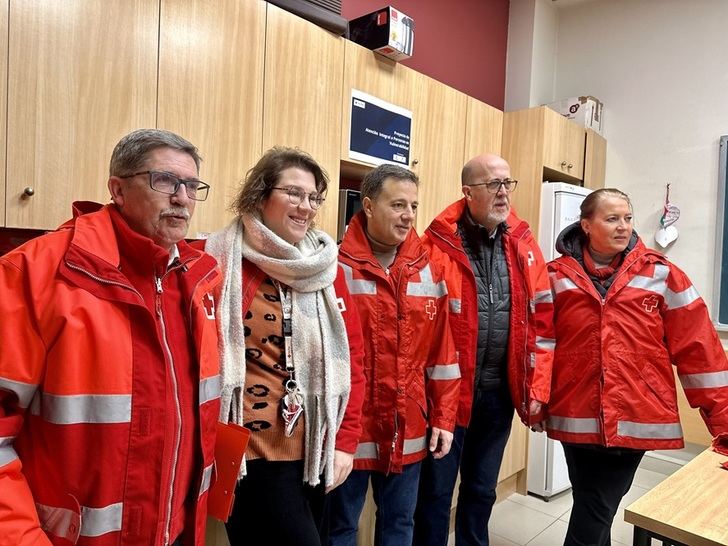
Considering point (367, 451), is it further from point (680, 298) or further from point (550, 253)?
point (550, 253)

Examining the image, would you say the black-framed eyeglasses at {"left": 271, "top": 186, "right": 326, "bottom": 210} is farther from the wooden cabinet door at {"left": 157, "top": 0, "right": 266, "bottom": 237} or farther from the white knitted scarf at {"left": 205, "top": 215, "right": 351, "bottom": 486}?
the wooden cabinet door at {"left": 157, "top": 0, "right": 266, "bottom": 237}

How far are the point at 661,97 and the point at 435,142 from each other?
1.97 m

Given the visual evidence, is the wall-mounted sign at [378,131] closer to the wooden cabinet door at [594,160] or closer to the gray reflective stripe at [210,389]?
the gray reflective stripe at [210,389]

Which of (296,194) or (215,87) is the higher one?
(215,87)

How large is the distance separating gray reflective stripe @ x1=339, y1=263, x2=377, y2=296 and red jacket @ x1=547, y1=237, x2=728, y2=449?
75 centimetres

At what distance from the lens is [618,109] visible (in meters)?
3.69

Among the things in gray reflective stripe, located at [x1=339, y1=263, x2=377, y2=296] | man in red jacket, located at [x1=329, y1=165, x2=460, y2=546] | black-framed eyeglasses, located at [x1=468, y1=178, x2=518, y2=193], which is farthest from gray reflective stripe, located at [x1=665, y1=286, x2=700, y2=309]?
gray reflective stripe, located at [x1=339, y1=263, x2=377, y2=296]

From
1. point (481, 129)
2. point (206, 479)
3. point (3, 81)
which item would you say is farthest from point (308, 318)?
point (481, 129)

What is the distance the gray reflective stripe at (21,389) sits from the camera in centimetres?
85

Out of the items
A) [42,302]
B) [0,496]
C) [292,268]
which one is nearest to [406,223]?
[292,268]

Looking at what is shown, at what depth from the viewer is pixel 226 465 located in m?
1.19

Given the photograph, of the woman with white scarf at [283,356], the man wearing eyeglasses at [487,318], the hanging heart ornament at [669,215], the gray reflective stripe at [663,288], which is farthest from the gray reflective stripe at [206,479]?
the hanging heart ornament at [669,215]

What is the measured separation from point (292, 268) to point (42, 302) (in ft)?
1.89

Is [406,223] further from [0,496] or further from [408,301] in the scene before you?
[0,496]
